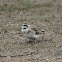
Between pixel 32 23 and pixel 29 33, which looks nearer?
pixel 29 33

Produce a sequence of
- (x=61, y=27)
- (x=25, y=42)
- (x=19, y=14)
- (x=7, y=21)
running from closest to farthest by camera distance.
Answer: (x=25, y=42) → (x=61, y=27) → (x=7, y=21) → (x=19, y=14)

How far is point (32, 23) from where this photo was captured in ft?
33.5

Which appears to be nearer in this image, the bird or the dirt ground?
the dirt ground

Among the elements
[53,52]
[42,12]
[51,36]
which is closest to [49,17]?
[42,12]

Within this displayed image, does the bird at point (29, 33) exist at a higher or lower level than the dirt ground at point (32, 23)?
higher

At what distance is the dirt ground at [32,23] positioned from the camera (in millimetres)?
7188

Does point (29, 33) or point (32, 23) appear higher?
point (29, 33)

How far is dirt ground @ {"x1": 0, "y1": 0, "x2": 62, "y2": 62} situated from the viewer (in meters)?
7.19

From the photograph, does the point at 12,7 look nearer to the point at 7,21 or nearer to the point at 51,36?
the point at 7,21

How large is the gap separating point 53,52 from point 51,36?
1.39 metres

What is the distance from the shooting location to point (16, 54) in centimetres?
726

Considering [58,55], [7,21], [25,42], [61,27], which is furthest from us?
[7,21]

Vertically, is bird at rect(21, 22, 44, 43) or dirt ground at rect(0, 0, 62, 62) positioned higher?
A: bird at rect(21, 22, 44, 43)

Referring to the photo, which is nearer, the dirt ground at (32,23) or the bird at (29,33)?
the dirt ground at (32,23)
